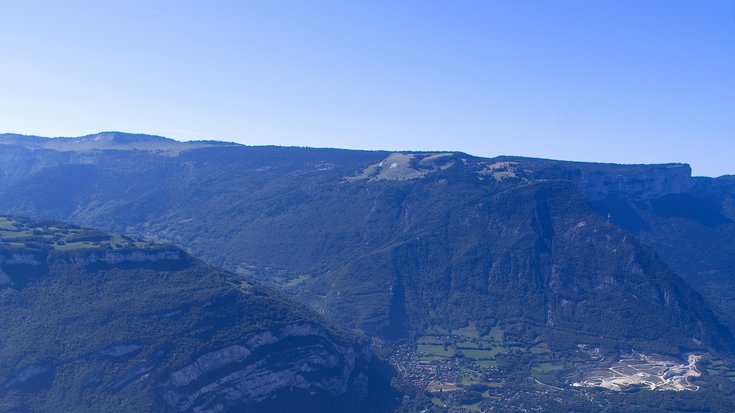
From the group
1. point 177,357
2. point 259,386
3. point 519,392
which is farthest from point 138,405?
point 519,392

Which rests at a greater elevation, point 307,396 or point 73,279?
point 73,279

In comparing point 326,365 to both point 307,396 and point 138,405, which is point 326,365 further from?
point 138,405

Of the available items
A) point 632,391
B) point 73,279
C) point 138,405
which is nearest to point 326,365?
point 138,405

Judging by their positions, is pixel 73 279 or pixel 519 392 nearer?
pixel 73 279

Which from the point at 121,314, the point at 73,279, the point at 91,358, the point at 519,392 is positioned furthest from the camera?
the point at 519,392

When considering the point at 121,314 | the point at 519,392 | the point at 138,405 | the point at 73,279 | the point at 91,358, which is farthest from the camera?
the point at 519,392

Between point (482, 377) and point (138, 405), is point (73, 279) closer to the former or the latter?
point (138, 405)

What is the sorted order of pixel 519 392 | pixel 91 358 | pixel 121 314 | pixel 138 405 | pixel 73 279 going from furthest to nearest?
pixel 519 392
pixel 73 279
pixel 121 314
pixel 91 358
pixel 138 405
